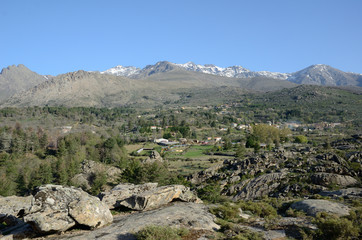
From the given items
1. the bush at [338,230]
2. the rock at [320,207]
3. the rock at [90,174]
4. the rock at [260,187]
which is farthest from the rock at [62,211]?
the rock at [90,174]

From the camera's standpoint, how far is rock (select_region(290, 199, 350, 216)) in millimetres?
16297

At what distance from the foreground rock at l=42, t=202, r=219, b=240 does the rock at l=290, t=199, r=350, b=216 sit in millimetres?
6599

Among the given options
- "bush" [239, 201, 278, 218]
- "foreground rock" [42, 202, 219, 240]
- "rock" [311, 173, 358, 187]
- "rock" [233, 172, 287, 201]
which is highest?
"foreground rock" [42, 202, 219, 240]

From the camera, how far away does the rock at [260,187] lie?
108 feet

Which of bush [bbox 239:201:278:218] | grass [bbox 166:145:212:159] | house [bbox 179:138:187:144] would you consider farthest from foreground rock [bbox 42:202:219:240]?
house [bbox 179:138:187:144]

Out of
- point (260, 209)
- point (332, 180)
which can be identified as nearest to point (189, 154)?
point (332, 180)

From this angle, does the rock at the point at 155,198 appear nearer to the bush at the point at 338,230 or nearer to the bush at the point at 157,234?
the bush at the point at 157,234

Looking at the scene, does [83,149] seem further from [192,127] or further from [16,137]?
[192,127]

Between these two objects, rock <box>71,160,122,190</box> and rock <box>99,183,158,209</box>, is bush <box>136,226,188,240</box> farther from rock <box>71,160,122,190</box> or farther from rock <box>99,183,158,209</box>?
rock <box>71,160,122,190</box>

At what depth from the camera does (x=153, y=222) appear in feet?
43.3

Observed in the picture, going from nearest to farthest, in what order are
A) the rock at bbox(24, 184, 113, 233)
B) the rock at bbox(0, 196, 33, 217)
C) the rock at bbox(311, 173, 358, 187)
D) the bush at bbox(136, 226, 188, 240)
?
the bush at bbox(136, 226, 188, 240)
the rock at bbox(24, 184, 113, 233)
the rock at bbox(0, 196, 33, 217)
the rock at bbox(311, 173, 358, 187)

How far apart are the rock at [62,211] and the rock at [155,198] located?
264 centimetres

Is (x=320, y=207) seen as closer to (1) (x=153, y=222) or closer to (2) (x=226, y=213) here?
(2) (x=226, y=213)

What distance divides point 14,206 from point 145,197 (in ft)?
34.9
